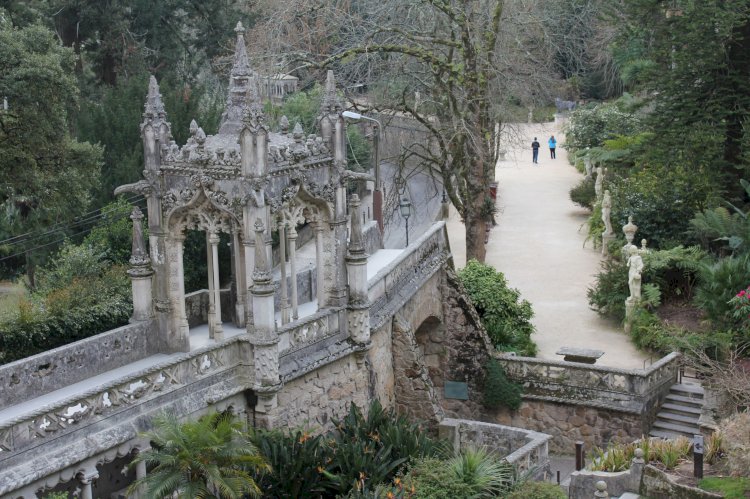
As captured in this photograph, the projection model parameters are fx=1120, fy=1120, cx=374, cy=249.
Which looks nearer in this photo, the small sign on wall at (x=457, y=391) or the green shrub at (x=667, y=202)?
the small sign on wall at (x=457, y=391)

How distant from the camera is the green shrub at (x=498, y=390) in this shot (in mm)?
23969

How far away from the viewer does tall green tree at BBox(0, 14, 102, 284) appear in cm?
2250

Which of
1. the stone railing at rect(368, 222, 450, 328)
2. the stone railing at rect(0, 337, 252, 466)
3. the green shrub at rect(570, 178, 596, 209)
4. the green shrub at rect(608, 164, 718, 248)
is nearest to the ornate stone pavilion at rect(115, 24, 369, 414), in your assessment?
the stone railing at rect(0, 337, 252, 466)

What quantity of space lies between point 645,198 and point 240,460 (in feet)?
64.6

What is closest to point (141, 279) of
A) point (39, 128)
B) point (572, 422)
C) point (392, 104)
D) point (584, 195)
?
point (39, 128)

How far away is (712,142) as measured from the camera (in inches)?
1094

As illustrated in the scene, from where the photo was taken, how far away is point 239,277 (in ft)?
57.7

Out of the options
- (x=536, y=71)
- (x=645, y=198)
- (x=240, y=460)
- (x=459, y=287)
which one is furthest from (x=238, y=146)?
(x=536, y=71)

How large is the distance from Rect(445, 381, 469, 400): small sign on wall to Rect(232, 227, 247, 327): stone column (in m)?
7.21

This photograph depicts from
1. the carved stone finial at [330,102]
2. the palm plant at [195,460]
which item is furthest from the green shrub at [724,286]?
the palm plant at [195,460]

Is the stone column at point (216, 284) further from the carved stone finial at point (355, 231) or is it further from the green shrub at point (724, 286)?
the green shrub at point (724, 286)

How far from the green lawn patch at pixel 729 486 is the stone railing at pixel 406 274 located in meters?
5.88

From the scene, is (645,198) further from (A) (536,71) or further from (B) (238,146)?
(B) (238,146)

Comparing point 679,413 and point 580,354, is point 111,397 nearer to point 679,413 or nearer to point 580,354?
point 580,354
